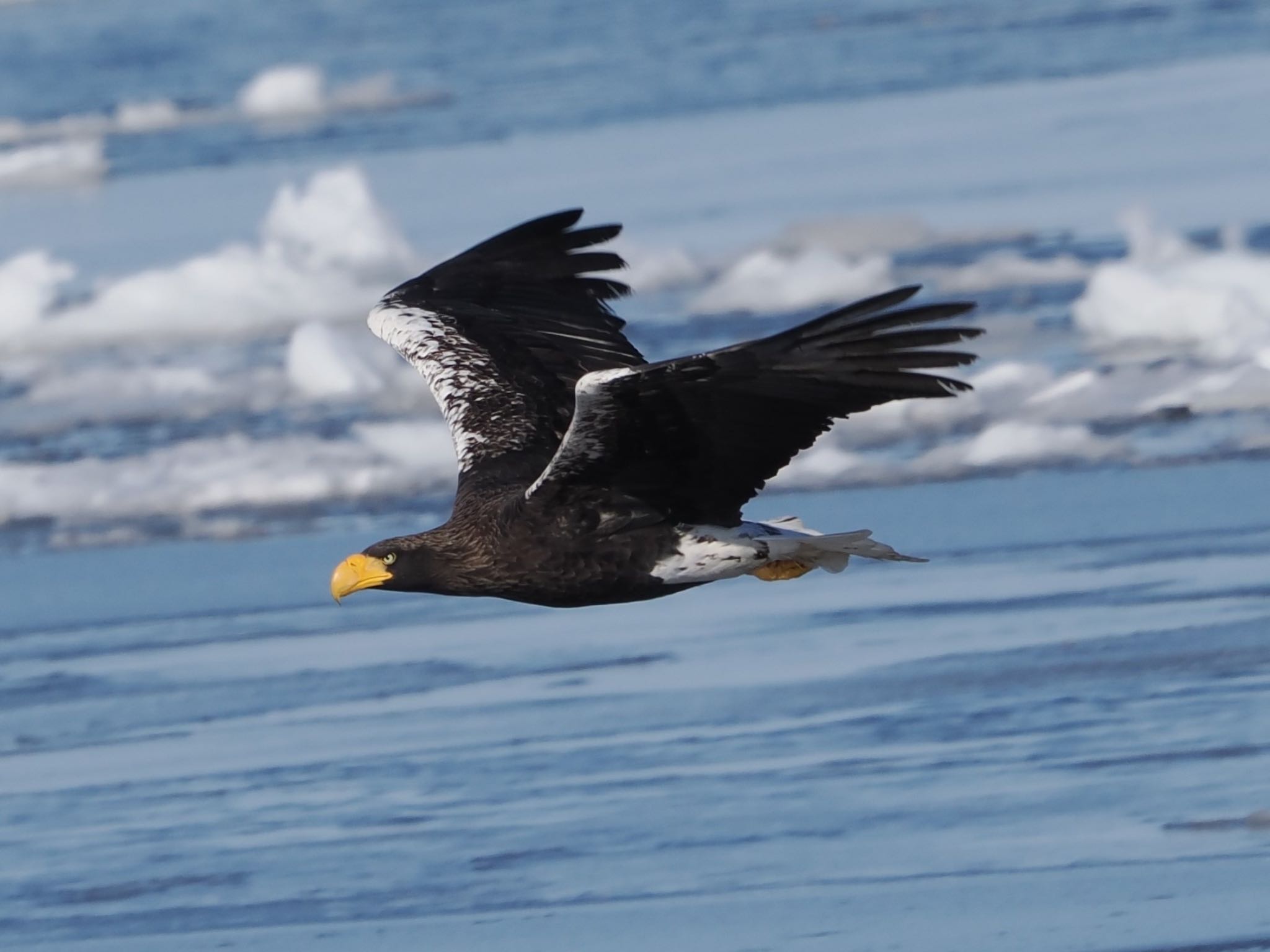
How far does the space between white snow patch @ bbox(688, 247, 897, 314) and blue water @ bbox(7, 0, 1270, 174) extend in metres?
6.58

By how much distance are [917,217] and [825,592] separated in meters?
6.59

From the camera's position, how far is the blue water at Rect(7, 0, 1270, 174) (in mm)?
24188

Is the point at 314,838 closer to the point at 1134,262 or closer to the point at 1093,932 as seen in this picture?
the point at 1093,932

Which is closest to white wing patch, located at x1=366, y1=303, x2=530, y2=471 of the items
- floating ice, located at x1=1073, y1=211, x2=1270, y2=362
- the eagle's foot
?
the eagle's foot

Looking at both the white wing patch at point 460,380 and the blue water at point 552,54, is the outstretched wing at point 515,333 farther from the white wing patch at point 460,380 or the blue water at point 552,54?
the blue water at point 552,54

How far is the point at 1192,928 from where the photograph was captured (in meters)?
8.55

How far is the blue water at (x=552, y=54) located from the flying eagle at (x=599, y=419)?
46.0 ft

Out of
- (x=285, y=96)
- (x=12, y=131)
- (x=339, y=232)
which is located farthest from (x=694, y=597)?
(x=12, y=131)

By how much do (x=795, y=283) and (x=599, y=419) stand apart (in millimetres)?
9406

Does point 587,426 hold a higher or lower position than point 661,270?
lower

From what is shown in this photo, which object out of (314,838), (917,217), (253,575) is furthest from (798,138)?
(314,838)

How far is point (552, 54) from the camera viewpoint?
2773 cm

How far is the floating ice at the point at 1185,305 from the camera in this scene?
14.2 m

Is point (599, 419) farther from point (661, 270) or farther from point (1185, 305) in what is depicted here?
point (661, 270)
